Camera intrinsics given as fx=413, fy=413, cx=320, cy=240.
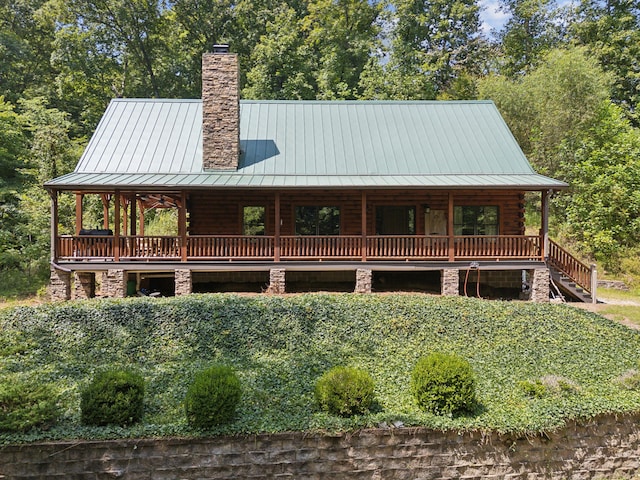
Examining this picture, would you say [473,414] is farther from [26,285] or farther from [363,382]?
[26,285]

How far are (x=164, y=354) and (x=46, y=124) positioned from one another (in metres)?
18.6

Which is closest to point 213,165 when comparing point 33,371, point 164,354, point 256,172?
point 256,172

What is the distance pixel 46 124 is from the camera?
21375 mm

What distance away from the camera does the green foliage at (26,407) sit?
5914 mm

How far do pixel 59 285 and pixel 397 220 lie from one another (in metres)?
11.8

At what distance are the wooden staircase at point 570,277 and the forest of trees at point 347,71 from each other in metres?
6.31

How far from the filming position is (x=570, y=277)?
1391cm

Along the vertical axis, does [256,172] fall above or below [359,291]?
above

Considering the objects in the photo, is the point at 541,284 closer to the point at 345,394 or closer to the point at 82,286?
the point at 345,394

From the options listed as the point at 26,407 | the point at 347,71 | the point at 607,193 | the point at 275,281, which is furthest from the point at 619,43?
the point at 26,407

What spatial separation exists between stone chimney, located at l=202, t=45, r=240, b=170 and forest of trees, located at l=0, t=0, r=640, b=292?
9.75 metres

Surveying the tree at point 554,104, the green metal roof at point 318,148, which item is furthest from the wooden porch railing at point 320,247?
the tree at point 554,104

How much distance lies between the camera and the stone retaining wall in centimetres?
589

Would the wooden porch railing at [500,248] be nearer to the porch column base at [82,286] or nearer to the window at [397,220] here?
the window at [397,220]
